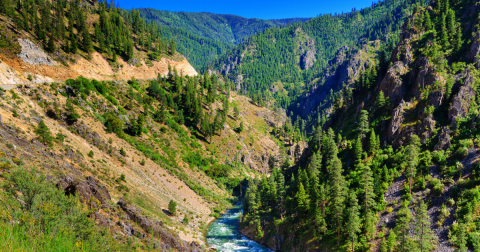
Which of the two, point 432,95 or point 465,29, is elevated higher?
point 465,29

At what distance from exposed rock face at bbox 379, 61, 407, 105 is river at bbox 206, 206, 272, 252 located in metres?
58.8

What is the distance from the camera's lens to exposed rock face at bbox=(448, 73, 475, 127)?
176 ft

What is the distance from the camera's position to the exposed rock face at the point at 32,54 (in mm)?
73875

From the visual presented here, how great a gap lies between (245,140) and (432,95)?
348 ft

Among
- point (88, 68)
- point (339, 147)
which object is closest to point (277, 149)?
point (339, 147)

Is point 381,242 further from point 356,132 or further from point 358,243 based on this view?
point 356,132

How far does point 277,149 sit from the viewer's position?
171 metres

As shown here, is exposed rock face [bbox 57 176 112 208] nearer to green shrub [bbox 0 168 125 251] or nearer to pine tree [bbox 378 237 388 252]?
green shrub [bbox 0 168 125 251]

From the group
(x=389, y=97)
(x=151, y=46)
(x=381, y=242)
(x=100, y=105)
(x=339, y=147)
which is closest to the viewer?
(x=381, y=242)

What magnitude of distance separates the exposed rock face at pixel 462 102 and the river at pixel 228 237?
5733 centimetres

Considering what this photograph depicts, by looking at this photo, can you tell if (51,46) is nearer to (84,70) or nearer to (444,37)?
(84,70)

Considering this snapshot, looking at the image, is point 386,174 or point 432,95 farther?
point 432,95

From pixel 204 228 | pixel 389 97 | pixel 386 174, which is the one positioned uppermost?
pixel 389 97

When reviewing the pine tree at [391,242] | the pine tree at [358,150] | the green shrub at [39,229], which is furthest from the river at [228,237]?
the green shrub at [39,229]
